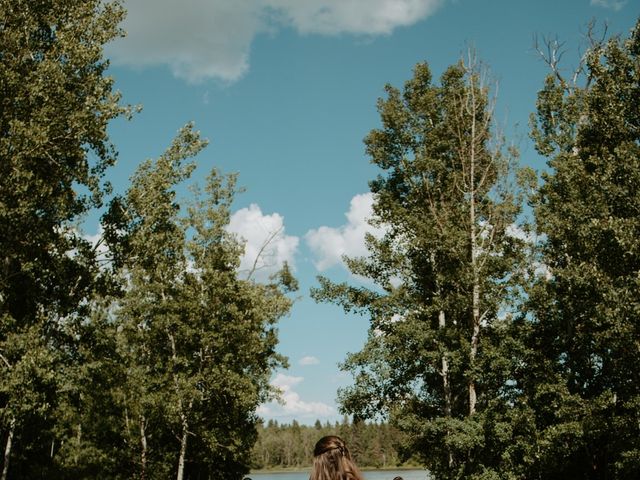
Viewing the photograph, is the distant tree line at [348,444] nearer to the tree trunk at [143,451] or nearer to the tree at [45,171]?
the tree trunk at [143,451]

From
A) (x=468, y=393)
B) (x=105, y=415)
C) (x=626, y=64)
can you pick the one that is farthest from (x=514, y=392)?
(x=105, y=415)

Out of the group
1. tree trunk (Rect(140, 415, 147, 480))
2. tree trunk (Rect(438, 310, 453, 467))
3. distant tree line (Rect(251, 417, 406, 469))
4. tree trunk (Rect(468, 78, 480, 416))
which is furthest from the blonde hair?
distant tree line (Rect(251, 417, 406, 469))

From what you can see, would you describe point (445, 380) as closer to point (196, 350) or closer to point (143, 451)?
point (196, 350)

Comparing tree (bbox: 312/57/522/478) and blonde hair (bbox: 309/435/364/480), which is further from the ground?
tree (bbox: 312/57/522/478)

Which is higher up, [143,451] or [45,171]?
[45,171]

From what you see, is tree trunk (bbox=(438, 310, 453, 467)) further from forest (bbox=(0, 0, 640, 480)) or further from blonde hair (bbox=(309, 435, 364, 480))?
blonde hair (bbox=(309, 435, 364, 480))

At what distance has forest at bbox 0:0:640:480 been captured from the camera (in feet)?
62.9

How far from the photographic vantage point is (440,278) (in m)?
25.1

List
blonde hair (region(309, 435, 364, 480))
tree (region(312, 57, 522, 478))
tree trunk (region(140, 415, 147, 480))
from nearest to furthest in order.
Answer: blonde hair (region(309, 435, 364, 480)) < tree (region(312, 57, 522, 478)) < tree trunk (region(140, 415, 147, 480))

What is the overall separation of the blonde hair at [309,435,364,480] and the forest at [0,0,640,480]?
48.7 feet

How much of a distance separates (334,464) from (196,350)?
1074 inches

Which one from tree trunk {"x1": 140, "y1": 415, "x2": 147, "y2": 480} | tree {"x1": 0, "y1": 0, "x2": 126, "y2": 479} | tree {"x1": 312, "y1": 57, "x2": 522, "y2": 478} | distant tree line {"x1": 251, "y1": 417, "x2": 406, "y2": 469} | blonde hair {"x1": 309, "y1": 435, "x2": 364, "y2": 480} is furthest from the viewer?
distant tree line {"x1": 251, "y1": 417, "x2": 406, "y2": 469}

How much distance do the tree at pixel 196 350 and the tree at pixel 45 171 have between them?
5.73m

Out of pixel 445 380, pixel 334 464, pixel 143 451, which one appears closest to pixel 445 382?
pixel 445 380
